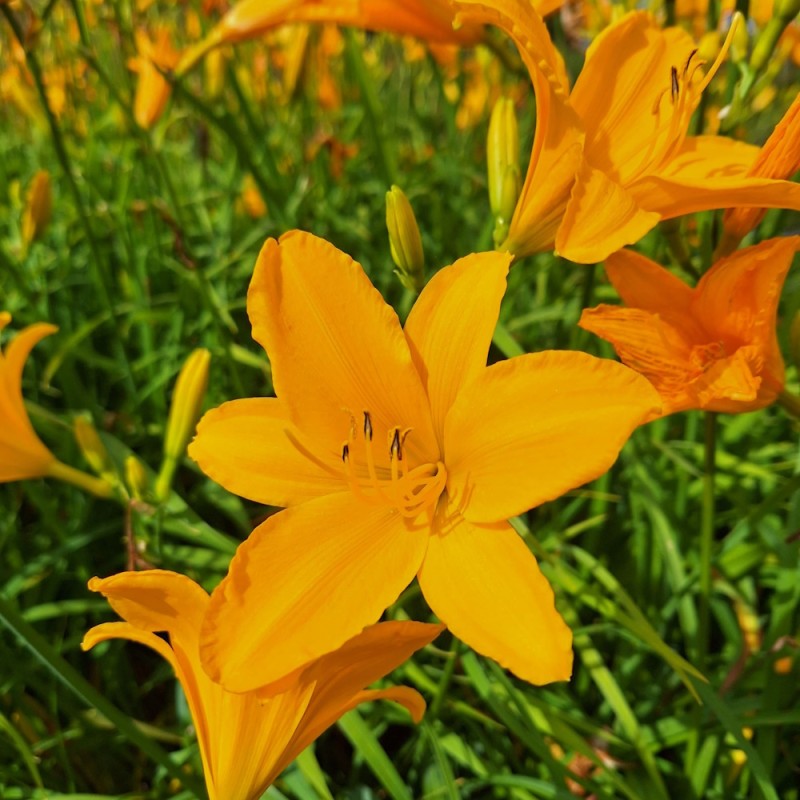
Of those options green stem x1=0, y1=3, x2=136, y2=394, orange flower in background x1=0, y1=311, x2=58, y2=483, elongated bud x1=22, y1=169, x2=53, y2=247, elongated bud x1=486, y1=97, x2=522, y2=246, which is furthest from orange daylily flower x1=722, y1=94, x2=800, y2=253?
elongated bud x1=22, y1=169, x2=53, y2=247

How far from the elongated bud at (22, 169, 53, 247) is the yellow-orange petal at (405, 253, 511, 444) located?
120 cm

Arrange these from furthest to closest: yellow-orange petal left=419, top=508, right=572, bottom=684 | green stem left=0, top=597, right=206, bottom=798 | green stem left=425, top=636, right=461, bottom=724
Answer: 1. green stem left=425, top=636, right=461, bottom=724
2. green stem left=0, top=597, right=206, bottom=798
3. yellow-orange petal left=419, top=508, right=572, bottom=684

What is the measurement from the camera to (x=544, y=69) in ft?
2.43

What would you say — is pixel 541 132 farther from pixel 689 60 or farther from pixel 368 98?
pixel 368 98

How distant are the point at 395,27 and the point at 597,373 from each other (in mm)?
Result: 881

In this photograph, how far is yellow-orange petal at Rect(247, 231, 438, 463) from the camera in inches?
30.1

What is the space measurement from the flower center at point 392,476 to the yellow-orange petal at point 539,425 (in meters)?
0.03

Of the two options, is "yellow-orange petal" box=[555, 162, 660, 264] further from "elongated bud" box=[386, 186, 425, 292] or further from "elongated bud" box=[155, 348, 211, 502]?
"elongated bud" box=[155, 348, 211, 502]

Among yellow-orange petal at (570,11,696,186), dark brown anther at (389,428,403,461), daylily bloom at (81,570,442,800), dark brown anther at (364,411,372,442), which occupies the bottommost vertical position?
daylily bloom at (81,570,442,800)

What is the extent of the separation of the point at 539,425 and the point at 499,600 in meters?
0.17

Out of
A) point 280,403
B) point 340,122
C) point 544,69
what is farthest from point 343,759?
point 340,122

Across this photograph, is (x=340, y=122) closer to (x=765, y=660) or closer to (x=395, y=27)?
(x=395, y=27)

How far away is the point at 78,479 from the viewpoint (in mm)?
1117

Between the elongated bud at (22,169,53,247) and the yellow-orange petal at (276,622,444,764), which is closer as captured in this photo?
the yellow-orange petal at (276,622,444,764)
